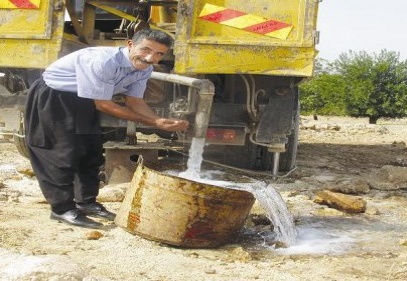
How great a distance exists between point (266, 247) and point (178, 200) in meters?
0.70

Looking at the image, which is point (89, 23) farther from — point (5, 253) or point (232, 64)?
point (5, 253)

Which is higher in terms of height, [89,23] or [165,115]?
[89,23]

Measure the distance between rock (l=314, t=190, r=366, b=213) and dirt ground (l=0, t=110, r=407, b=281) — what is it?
0.05 meters

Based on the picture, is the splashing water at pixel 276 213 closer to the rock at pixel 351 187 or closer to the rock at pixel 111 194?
the rock at pixel 111 194

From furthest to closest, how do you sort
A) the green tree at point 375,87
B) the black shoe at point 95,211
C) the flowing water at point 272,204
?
the green tree at point 375,87 < the black shoe at point 95,211 < the flowing water at point 272,204

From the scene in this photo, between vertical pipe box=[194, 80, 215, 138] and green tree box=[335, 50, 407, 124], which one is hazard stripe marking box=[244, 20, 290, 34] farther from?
green tree box=[335, 50, 407, 124]

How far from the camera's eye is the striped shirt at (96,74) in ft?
12.3

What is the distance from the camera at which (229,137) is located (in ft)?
17.8

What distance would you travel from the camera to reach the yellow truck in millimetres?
5027

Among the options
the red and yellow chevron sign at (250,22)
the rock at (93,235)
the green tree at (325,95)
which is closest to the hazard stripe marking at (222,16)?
the red and yellow chevron sign at (250,22)

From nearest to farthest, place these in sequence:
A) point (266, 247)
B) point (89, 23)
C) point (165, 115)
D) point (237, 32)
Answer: point (266, 247), point (237, 32), point (165, 115), point (89, 23)

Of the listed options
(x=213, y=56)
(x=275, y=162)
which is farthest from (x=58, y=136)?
(x=275, y=162)

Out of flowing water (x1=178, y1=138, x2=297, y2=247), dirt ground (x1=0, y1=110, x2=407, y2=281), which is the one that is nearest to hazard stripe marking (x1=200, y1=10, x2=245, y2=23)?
flowing water (x1=178, y1=138, x2=297, y2=247)

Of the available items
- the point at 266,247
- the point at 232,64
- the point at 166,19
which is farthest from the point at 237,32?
the point at 266,247
